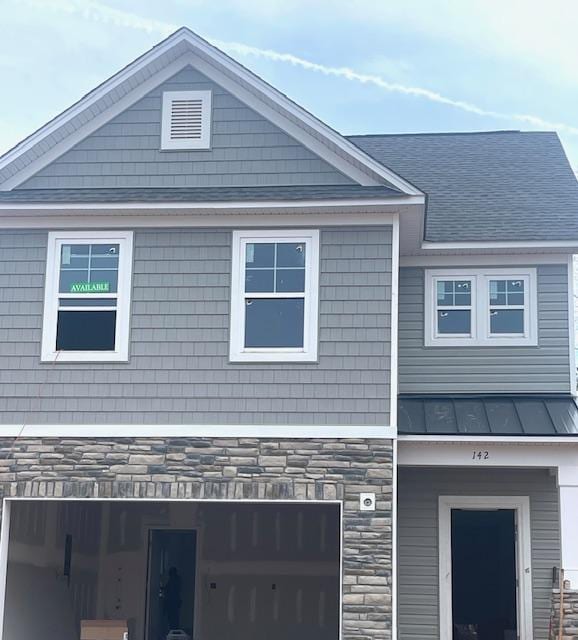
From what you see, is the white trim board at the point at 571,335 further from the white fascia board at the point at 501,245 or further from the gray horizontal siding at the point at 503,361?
the white fascia board at the point at 501,245

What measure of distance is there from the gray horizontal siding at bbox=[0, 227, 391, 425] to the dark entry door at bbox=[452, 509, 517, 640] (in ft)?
20.7

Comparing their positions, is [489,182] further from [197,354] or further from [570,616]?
[570,616]

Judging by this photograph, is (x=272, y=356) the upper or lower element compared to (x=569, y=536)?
upper

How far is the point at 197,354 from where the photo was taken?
1101cm

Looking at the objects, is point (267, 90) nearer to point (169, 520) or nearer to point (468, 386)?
point (468, 386)

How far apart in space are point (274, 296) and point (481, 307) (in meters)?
3.41

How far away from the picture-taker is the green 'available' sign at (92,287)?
1126cm

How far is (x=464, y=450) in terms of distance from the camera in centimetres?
1145

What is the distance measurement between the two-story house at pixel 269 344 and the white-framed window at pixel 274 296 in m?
0.02

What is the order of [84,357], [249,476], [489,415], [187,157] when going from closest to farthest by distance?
[249,476] < [84,357] < [187,157] < [489,415]

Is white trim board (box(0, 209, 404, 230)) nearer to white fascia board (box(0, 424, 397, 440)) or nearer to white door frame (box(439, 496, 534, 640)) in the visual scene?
white fascia board (box(0, 424, 397, 440))

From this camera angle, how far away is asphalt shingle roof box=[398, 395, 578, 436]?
11445 millimetres

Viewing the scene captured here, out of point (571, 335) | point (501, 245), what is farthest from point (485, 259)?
point (571, 335)

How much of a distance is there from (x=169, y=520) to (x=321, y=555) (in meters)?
2.40
